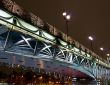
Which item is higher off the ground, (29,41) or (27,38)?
(29,41)

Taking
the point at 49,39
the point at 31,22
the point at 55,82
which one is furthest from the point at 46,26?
the point at 55,82

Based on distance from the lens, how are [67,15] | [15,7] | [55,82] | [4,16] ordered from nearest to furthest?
1. [4,16]
2. [15,7]
3. [67,15]
4. [55,82]

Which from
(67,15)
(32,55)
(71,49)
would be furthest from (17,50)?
(67,15)

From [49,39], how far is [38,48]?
3.80ft

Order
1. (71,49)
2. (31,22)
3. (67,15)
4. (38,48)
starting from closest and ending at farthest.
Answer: (31,22) < (38,48) < (71,49) < (67,15)

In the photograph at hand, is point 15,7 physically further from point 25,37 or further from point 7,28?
point 25,37

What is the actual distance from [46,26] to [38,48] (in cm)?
180

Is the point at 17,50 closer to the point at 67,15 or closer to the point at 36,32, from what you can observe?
the point at 36,32

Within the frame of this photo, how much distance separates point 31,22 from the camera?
16.5 meters

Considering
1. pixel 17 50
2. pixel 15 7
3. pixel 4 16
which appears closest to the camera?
pixel 4 16

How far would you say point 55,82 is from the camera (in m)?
88.6

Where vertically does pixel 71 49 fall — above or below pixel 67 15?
below

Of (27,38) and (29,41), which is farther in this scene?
(29,41)

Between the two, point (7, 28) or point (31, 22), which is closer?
point (7, 28)
